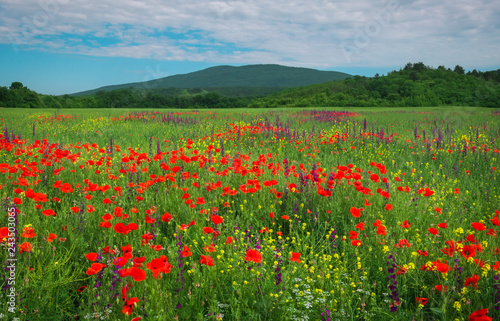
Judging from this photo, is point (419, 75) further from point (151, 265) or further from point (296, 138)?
point (151, 265)

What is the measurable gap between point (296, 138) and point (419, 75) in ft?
201

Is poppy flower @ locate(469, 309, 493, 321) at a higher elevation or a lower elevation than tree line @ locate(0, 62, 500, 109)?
lower

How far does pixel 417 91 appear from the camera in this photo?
150 feet

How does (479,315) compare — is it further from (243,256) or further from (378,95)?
(378,95)

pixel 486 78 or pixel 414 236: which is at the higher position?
pixel 486 78

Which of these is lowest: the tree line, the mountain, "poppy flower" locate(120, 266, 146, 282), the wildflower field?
the wildflower field

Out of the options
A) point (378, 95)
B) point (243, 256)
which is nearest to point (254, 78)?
point (378, 95)

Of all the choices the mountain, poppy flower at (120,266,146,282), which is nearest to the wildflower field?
poppy flower at (120,266,146,282)

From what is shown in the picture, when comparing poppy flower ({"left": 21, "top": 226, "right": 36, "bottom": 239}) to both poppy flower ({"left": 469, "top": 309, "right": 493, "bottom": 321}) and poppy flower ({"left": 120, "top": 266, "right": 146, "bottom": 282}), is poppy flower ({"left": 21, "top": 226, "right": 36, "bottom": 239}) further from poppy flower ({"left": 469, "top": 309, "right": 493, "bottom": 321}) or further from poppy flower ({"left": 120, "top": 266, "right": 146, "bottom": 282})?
poppy flower ({"left": 469, "top": 309, "right": 493, "bottom": 321})

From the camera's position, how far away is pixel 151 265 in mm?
1729

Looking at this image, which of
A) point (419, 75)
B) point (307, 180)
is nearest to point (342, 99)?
point (419, 75)

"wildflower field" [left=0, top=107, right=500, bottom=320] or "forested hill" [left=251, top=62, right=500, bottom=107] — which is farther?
"forested hill" [left=251, top=62, right=500, bottom=107]

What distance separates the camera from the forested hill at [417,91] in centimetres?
4084

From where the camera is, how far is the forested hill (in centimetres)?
4084
